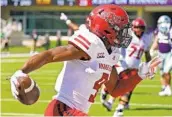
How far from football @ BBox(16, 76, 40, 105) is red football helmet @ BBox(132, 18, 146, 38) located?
271 inches

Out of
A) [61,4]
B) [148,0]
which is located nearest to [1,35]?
[61,4]

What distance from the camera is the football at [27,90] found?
4.05 meters

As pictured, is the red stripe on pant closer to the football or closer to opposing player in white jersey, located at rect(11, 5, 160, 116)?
→ opposing player in white jersey, located at rect(11, 5, 160, 116)

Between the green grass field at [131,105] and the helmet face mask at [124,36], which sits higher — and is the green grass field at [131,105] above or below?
below

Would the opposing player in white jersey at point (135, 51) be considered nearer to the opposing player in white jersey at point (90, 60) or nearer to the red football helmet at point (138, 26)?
the red football helmet at point (138, 26)

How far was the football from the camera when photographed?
4.05 metres

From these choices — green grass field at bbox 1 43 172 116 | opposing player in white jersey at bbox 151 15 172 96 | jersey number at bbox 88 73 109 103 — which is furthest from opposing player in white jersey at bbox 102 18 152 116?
jersey number at bbox 88 73 109 103

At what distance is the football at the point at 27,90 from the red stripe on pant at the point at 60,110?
369 mm

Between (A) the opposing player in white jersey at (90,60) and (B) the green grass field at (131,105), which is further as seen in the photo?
(B) the green grass field at (131,105)

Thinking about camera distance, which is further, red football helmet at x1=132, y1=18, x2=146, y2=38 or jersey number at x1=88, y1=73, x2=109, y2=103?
red football helmet at x1=132, y1=18, x2=146, y2=38

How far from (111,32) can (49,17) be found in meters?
46.4

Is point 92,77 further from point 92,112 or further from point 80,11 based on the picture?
point 80,11

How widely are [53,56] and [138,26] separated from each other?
22.7ft

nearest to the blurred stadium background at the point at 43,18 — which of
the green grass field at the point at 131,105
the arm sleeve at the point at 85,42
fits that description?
the green grass field at the point at 131,105
